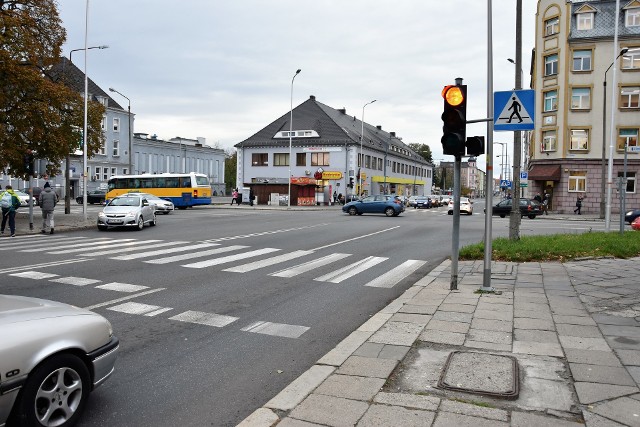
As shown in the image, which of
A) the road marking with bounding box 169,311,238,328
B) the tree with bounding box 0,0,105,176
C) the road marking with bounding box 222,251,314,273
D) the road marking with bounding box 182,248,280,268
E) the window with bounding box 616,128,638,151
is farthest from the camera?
the window with bounding box 616,128,638,151

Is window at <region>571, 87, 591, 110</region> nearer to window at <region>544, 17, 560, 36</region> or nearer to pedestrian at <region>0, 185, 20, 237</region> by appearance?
window at <region>544, 17, 560, 36</region>

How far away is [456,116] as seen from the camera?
823 centimetres

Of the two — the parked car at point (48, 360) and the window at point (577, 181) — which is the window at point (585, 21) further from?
the parked car at point (48, 360)

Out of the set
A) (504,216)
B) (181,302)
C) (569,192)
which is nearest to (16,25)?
(181,302)

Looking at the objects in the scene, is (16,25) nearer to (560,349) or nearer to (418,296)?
(418,296)

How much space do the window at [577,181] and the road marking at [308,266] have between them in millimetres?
33238

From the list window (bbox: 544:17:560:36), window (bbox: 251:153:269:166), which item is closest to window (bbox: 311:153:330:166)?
window (bbox: 251:153:269:166)

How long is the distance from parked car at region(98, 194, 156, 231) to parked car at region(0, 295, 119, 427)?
60.3 ft

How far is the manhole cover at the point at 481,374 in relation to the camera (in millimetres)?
4254

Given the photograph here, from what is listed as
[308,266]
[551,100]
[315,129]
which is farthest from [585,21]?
[308,266]

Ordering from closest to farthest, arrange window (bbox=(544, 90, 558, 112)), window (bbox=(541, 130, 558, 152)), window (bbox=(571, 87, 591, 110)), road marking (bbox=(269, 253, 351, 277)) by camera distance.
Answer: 1. road marking (bbox=(269, 253, 351, 277))
2. window (bbox=(571, 87, 591, 110))
3. window (bbox=(544, 90, 558, 112))
4. window (bbox=(541, 130, 558, 152))

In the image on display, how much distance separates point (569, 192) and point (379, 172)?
1397 inches

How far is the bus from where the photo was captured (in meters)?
47.8

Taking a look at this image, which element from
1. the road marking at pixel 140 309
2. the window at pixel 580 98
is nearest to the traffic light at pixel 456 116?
the road marking at pixel 140 309
